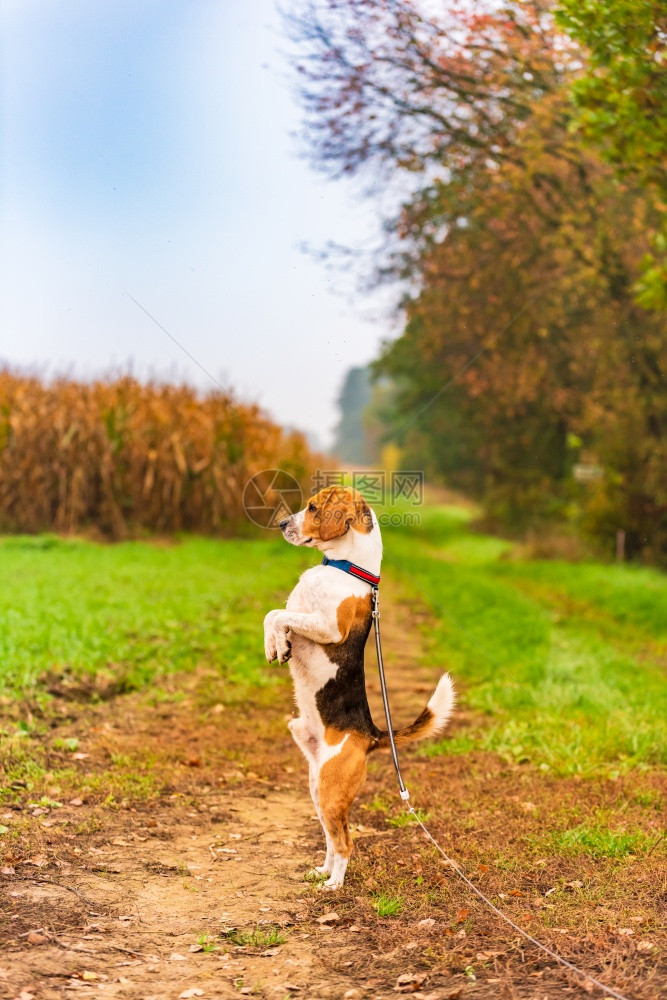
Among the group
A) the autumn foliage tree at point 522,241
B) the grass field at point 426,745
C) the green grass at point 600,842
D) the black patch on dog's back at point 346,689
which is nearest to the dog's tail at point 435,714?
the black patch on dog's back at point 346,689

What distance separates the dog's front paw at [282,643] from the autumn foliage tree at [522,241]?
890cm

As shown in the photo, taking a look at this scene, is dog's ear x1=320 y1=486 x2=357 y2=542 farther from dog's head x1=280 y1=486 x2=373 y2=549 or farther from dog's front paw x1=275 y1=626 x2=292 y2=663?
dog's front paw x1=275 y1=626 x2=292 y2=663

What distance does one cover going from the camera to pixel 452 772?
6332mm

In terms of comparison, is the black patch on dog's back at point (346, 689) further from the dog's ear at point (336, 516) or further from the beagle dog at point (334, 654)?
the dog's ear at point (336, 516)

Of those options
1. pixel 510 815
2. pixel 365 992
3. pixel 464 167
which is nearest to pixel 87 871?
pixel 365 992

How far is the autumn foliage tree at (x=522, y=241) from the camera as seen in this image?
556 inches

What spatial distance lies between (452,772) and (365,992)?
287 cm

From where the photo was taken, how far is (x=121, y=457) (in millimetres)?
16250

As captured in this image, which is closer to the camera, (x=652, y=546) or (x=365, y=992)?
(x=365, y=992)

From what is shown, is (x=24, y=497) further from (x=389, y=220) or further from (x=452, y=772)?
(x=452, y=772)

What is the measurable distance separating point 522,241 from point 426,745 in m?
13.2

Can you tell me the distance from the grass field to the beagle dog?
513mm

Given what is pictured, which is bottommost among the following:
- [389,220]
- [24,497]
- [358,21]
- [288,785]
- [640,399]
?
[288,785]

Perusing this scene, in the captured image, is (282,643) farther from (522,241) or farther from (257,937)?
(522,241)
